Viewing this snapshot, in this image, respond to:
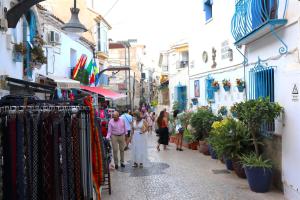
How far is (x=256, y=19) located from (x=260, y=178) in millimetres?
3645

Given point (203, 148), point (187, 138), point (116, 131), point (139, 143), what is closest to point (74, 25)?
point (116, 131)

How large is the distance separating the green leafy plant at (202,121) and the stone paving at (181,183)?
1546 millimetres

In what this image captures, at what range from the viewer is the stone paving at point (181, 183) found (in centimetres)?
788

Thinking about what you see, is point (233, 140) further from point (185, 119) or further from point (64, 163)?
point (185, 119)

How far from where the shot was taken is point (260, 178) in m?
7.92

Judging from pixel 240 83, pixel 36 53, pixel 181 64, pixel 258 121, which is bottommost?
pixel 258 121

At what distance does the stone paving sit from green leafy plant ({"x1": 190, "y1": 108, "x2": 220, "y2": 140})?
155 centimetres

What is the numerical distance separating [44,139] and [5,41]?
4.19 metres

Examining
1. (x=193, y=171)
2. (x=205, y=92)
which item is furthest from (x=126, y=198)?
(x=205, y=92)

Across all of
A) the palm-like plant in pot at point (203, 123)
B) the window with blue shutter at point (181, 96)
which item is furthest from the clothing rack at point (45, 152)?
the window with blue shutter at point (181, 96)

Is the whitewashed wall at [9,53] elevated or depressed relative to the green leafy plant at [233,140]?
elevated

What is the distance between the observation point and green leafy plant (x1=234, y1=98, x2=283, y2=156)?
775 cm

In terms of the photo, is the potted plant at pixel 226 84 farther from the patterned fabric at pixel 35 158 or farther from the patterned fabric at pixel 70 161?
the patterned fabric at pixel 35 158

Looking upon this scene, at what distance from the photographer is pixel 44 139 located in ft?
14.5
